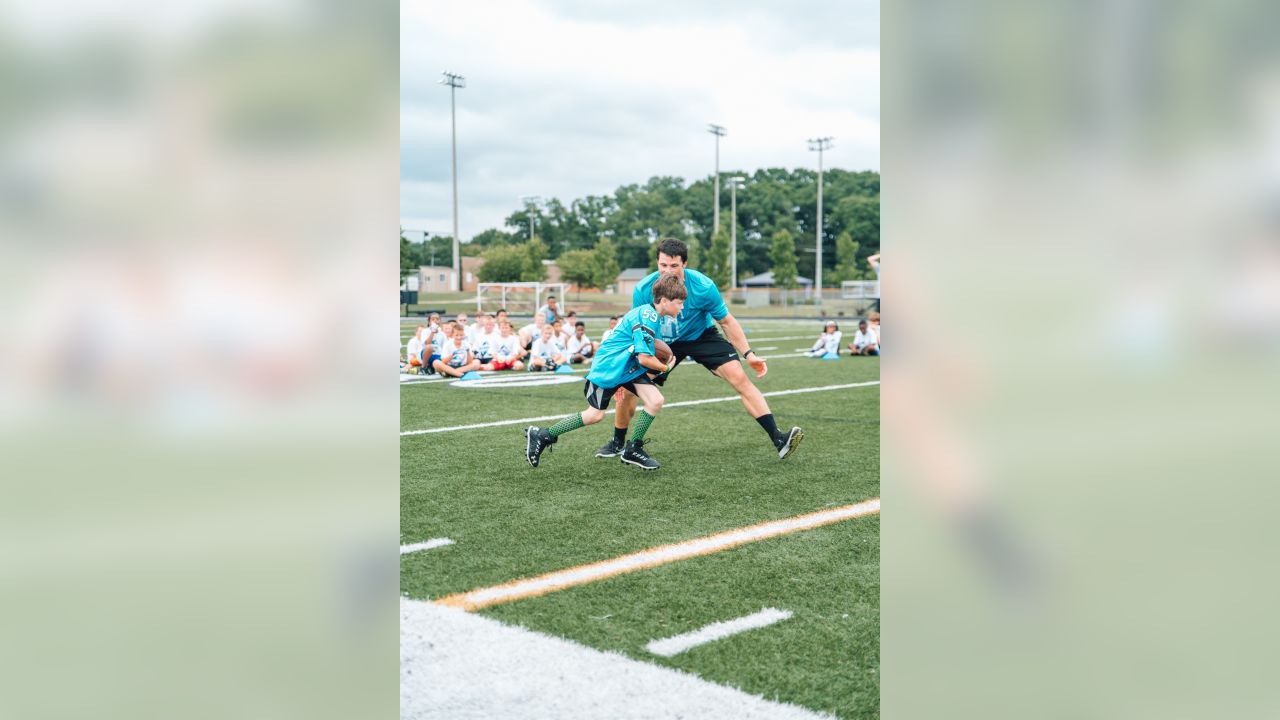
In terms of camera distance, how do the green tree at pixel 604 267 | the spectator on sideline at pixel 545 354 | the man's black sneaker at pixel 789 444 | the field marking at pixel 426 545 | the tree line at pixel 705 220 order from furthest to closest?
the tree line at pixel 705 220 → the green tree at pixel 604 267 → the spectator on sideline at pixel 545 354 → the man's black sneaker at pixel 789 444 → the field marking at pixel 426 545

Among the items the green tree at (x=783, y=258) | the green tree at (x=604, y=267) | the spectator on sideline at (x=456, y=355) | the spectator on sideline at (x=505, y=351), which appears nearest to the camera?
the spectator on sideline at (x=456, y=355)

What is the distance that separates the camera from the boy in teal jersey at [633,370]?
6.70 meters

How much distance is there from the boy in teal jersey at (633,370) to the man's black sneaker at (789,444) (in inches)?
35.5

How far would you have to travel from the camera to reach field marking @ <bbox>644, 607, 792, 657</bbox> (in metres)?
3.29

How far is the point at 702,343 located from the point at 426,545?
3.26 m

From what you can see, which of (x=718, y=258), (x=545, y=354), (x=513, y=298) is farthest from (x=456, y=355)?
(x=718, y=258)

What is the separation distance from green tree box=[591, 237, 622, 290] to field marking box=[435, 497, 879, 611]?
70.5 meters

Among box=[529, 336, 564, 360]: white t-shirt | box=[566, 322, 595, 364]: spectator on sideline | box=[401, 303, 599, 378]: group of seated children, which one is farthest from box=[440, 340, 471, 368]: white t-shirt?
box=[566, 322, 595, 364]: spectator on sideline

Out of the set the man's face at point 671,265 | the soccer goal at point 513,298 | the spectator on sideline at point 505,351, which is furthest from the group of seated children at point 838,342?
the soccer goal at point 513,298

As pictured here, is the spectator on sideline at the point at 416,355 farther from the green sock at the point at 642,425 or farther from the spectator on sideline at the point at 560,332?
the green sock at the point at 642,425

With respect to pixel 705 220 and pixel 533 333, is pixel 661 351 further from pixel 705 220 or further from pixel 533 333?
pixel 705 220
